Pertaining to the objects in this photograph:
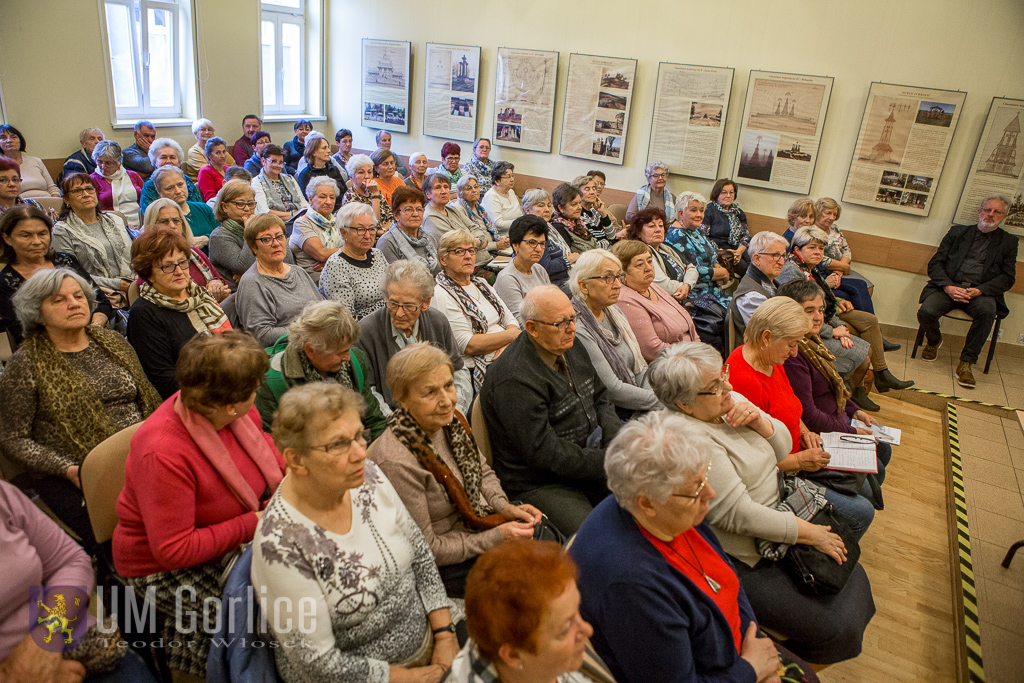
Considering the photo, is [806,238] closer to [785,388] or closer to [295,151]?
[785,388]

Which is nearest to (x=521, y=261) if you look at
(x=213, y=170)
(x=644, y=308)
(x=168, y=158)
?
(x=644, y=308)

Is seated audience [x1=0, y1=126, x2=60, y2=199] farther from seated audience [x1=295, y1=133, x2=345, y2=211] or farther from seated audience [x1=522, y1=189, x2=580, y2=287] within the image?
seated audience [x1=522, y1=189, x2=580, y2=287]

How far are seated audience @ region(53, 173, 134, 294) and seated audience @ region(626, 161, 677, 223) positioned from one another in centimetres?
455

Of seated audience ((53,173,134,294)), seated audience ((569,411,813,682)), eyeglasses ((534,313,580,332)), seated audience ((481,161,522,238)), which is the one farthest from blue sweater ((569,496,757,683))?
seated audience ((481,161,522,238))

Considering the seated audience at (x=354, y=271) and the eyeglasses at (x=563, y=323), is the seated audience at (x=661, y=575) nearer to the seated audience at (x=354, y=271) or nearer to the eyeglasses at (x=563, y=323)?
the eyeglasses at (x=563, y=323)

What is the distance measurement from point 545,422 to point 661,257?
250 cm

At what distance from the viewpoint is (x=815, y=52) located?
610cm

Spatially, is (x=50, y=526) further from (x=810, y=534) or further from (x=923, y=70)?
(x=923, y=70)

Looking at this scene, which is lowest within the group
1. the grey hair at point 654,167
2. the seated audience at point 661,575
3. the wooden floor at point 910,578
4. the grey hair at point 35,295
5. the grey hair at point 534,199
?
the wooden floor at point 910,578

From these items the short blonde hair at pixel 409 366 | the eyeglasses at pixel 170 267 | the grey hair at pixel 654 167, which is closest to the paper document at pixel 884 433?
the short blonde hair at pixel 409 366

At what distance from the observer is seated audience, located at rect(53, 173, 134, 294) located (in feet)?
12.3

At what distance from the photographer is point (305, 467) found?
1503 millimetres

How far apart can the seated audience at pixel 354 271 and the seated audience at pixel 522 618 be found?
7.89 feet

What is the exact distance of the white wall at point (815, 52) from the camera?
557 cm
